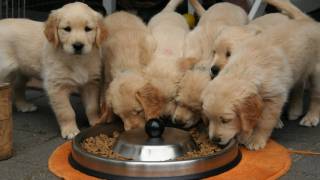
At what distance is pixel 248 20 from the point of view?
4809mm

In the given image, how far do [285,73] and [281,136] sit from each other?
26.0 inches

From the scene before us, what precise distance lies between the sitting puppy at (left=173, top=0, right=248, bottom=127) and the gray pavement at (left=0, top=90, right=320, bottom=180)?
28.5 inches

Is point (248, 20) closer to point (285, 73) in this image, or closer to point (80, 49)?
point (285, 73)

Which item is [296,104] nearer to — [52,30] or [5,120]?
[52,30]

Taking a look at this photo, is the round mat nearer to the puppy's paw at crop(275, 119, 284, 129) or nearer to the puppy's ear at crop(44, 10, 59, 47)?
the puppy's paw at crop(275, 119, 284, 129)

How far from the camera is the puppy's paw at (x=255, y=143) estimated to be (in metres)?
3.66

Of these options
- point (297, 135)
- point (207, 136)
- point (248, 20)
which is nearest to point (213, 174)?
point (207, 136)

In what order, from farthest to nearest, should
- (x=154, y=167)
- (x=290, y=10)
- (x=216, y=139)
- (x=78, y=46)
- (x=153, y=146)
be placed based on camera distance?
(x=290, y=10) → (x=78, y=46) → (x=216, y=139) → (x=153, y=146) → (x=154, y=167)

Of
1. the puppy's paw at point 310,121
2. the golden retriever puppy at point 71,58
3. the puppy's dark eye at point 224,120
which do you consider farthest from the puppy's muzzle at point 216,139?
the puppy's paw at point 310,121

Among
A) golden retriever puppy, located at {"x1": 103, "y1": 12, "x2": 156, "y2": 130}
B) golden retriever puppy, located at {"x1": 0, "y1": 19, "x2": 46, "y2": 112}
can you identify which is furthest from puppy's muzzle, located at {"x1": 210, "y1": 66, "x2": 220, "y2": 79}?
golden retriever puppy, located at {"x1": 0, "y1": 19, "x2": 46, "y2": 112}

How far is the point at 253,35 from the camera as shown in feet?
12.9

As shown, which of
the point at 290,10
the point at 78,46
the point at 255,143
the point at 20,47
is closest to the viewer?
the point at 255,143

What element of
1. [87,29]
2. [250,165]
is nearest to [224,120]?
[250,165]

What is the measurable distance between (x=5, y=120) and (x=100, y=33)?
0.91 meters
